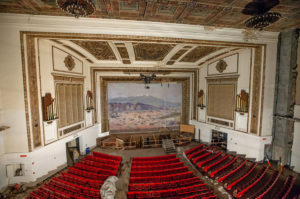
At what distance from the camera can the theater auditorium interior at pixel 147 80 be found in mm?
5117

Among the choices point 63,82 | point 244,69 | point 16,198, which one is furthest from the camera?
point 244,69

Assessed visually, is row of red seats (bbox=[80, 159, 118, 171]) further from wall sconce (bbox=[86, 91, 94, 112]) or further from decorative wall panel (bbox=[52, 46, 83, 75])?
decorative wall panel (bbox=[52, 46, 83, 75])

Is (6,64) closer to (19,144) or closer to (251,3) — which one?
(19,144)

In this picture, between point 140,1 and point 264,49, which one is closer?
point 140,1

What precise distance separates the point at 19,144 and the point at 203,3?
1052 centimetres

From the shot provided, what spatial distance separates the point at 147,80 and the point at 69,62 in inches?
236

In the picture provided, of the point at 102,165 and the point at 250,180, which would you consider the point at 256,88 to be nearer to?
the point at 250,180

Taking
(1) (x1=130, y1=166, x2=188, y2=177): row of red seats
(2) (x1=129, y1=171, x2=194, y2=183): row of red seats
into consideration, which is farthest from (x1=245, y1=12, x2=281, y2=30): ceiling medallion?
(1) (x1=130, y1=166, x2=188, y2=177): row of red seats

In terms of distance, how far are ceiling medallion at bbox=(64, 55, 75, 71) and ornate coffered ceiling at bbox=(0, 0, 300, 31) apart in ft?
10.1

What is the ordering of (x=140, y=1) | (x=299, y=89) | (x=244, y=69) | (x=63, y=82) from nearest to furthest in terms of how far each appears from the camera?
(x=140, y=1), (x=299, y=89), (x=63, y=82), (x=244, y=69)

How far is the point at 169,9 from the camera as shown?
4812mm

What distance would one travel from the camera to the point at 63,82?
25.1 feet

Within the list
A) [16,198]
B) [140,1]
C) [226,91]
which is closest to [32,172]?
[16,198]

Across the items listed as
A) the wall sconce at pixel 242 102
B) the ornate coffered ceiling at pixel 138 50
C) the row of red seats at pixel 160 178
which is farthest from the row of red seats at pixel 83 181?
the wall sconce at pixel 242 102
